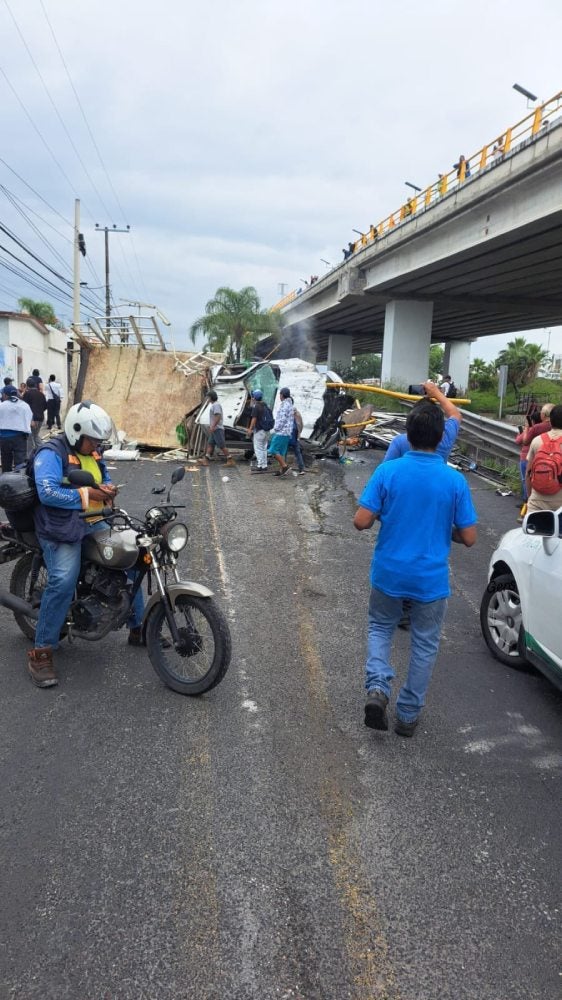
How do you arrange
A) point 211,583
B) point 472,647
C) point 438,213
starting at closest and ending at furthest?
point 472,647, point 211,583, point 438,213

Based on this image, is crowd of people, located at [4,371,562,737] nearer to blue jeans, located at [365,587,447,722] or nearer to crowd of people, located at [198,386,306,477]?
blue jeans, located at [365,587,447,722]

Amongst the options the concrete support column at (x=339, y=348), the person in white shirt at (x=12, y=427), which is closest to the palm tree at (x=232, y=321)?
the concrete support column at (x=339, y=348)

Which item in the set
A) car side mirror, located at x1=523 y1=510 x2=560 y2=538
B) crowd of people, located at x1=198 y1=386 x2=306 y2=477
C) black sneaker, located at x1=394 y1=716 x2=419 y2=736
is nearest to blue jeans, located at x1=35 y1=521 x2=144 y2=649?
black sneaker, located at x1=394 y1=716 x2=419 y2=736

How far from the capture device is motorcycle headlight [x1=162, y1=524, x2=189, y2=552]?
152 inches

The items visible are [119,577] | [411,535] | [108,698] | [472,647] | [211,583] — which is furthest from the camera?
[211,583]

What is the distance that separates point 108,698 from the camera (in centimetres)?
386

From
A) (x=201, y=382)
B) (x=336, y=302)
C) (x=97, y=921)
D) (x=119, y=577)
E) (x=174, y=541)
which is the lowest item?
(x=97, y=921)

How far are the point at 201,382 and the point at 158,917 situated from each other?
13980 millimetres

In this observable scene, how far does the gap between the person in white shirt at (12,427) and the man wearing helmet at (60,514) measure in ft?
21.3

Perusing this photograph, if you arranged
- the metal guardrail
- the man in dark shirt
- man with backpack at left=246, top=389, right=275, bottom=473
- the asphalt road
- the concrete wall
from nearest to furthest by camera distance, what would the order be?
1. the asphalt road
2. man with backpack at left=246, top=389, right=275, bottom=473
3. the man in dark shirt
4. the metal guardrail
5. the concrete wall

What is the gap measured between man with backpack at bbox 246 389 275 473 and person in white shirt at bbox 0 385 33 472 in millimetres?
4473

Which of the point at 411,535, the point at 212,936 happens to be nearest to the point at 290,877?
the point at 212,936

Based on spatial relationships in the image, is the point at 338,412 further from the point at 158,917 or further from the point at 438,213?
the point at 158,917

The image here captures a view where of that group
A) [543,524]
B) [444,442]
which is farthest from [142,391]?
A: [543,524]
